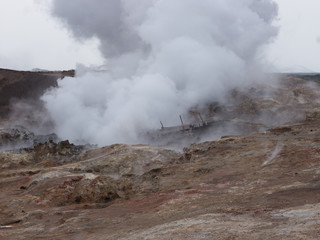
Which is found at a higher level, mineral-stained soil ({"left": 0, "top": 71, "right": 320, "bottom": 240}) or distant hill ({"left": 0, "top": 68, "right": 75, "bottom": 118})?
distant hill ({"left": 0, "top": 68, "right": 75, "bottom": 118})

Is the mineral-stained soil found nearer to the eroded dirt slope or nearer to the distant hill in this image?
the eroded dirt slope

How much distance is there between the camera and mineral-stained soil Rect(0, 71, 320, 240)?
739 cm

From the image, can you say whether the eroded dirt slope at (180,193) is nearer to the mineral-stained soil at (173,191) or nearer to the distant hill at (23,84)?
the mineral-stained soil at (173,191)

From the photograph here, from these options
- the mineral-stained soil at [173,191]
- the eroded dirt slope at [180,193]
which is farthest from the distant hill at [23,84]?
the eroded dirt slope at [180,193]

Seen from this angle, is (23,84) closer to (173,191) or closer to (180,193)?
(173,191)

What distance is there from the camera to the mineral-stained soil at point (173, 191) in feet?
24.2

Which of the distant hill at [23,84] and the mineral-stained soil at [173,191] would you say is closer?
the mineral-stained soil at [173,191]

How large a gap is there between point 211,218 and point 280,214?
1587mm

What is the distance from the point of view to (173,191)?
44.3ft

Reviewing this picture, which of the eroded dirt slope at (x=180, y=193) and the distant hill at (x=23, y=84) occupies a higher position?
the distant hill at (x=23, y=84)

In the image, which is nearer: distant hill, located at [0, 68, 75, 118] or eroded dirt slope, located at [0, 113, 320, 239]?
eroded dirt slope, located at [0, 113, 320, 239]

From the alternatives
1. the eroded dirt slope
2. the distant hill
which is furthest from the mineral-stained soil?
the distant hill

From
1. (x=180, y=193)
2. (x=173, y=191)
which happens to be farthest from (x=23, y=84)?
(x=180, y=193)

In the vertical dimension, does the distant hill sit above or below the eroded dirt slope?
above
